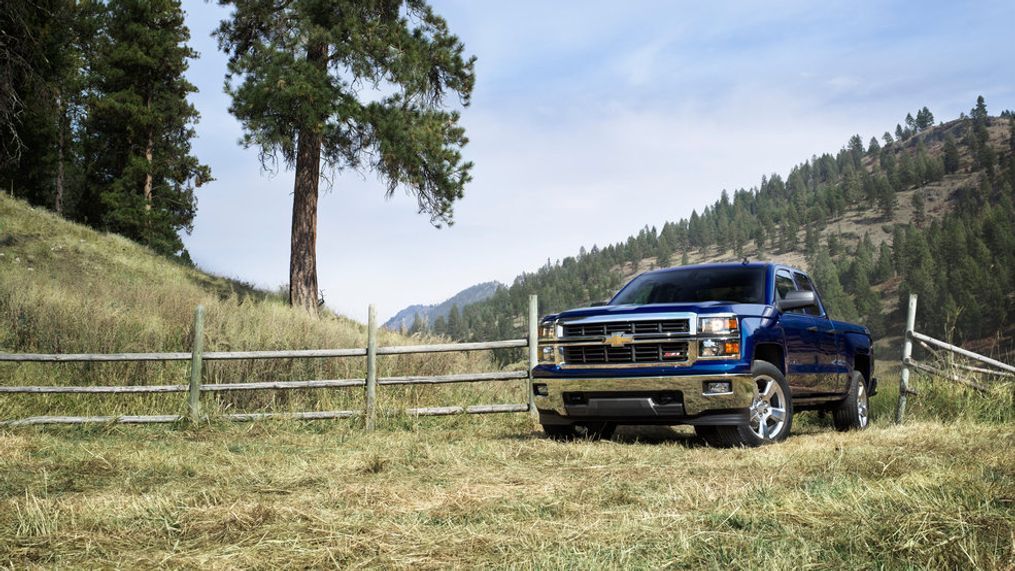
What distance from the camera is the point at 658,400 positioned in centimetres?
774

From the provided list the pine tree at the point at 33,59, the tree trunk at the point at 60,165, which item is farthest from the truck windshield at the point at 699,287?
the tree trunk at the point at 60,165

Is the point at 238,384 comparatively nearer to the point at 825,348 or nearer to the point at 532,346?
the point at 532,346

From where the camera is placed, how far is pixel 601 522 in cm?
411

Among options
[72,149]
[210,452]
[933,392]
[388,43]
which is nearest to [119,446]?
[210,452]

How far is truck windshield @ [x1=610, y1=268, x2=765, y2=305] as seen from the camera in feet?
28.5

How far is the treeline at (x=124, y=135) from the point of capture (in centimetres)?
3150

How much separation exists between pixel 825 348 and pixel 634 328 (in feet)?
9.29

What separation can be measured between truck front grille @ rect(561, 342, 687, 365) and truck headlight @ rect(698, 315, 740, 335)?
0.23m

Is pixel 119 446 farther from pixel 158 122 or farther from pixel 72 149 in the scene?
pixel 72 149

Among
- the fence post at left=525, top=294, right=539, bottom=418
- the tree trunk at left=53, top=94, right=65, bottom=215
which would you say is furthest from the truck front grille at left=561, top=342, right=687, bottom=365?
the tree trunk at left=53, top=94, right=65, bottom=215

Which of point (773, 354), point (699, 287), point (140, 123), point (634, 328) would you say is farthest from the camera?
point (140, 123)

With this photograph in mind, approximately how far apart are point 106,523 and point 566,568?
261 centimetres

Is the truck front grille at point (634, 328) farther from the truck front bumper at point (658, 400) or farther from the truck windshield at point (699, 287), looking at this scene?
the truck windshield at point (699, 287)

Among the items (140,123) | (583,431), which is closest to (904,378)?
(583,431)
